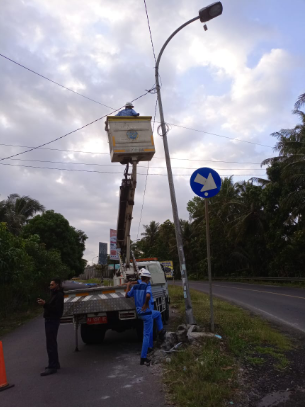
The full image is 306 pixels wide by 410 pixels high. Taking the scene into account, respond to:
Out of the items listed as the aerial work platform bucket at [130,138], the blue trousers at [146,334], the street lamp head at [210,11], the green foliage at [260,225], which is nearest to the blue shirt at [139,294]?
the blue trousers at [146,334]

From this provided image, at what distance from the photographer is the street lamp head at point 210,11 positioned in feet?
30.1

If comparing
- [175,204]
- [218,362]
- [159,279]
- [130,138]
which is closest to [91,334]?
[159,279]

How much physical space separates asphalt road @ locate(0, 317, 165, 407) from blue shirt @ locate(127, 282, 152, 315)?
98cm

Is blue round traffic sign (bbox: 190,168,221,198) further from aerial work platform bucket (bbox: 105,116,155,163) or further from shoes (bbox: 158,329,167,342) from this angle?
shoes (bbox: 158,329,167,342)

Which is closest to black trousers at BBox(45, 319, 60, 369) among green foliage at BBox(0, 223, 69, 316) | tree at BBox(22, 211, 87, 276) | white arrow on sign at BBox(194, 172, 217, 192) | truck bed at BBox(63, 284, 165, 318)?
truck bed at BBox(63, 284, 165, 318)

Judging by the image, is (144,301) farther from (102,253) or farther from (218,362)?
(102,253)

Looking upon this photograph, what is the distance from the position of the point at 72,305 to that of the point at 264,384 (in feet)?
13.1

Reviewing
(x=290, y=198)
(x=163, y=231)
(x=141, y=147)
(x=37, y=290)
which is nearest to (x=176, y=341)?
(x=141, y=147)

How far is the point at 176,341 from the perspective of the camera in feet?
24.0

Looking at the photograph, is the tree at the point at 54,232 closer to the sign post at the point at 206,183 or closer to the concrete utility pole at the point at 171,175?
the concrete utility pole at the point at 171,175

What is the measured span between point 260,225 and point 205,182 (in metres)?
28.9

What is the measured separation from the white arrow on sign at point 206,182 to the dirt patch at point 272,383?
3417 mm

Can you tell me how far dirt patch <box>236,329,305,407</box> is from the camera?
4539 millimetres

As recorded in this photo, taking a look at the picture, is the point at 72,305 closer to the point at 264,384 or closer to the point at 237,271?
the point at 264,384
